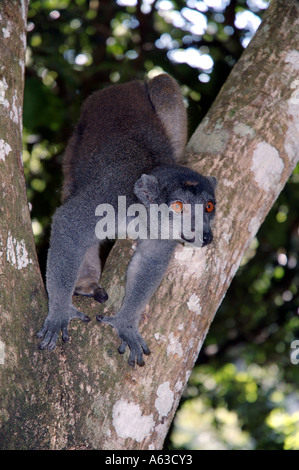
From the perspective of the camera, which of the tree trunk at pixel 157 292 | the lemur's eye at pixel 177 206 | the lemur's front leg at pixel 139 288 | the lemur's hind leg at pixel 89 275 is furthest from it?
the lemur's hind leg at pixel 89 275

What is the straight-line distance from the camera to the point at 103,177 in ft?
15.8

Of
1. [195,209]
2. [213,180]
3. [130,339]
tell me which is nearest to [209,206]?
[195,209]

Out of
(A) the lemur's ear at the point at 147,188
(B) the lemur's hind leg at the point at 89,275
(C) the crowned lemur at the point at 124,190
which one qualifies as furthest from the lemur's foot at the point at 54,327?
(A) the lemur's ear at the point at 147,188

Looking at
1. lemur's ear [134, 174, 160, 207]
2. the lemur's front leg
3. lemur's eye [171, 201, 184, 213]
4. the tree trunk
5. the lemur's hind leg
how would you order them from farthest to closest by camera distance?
1. the lemur's hind leg
2. lemur's ear [134, 174, 160, 207]
3. lemur's eye [171, 201, 184, 213]
4. the lemur's front leg
5. the tree trunk

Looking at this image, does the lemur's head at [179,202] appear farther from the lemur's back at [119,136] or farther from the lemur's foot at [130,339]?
the lemur's foot at [130,339]

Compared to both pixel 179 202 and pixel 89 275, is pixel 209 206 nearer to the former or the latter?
pixel 179 202

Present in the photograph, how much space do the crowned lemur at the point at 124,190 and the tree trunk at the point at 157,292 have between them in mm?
134

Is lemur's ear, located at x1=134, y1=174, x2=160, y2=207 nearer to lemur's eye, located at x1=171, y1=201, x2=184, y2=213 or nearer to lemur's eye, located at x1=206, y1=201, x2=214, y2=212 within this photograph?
lemur's eye, located at x1=171, y1=201, x2=184, y2=213

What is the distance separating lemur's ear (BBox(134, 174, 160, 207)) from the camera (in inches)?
179

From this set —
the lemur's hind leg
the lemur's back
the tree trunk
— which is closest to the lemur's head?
the tree trunk

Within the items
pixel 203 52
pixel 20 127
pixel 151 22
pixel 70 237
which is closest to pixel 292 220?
pixel 203 52

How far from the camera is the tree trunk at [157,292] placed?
134 inches

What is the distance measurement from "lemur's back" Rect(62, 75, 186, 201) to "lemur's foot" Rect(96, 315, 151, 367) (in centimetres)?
148

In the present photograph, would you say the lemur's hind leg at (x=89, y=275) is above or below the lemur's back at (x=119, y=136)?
below
